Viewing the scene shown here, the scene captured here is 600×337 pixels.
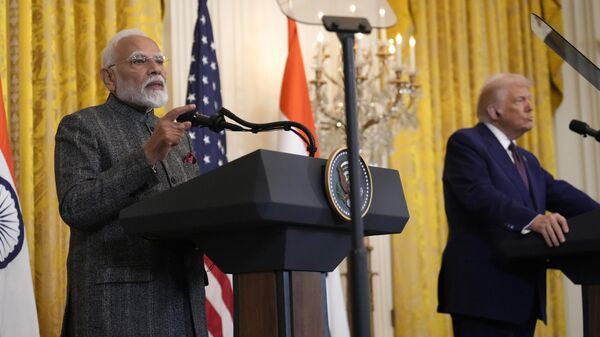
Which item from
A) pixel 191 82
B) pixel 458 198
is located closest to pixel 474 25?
pixel 191 82

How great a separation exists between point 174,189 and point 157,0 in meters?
3.25

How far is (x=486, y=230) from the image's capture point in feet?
13.5

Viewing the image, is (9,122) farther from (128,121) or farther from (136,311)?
(136,311)

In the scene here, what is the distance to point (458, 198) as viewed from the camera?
13.7 ft

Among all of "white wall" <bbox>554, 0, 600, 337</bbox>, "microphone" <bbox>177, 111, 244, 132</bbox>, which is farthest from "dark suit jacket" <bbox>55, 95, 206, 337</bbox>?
"white wall" <bbox>554, 0, 600, 337</bbox>

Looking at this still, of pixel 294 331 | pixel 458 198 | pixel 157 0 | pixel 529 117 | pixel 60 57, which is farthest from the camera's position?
pixel 157 0

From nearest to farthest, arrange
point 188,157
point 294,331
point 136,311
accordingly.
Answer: point 294,331
point 136,311
point 188,157

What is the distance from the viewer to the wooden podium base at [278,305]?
2365mm

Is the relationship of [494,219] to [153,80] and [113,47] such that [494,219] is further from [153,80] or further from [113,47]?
[113,47]

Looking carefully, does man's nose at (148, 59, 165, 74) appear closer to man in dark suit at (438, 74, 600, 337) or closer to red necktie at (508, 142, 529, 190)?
man in dark suit at (438, 74, 600, 337)

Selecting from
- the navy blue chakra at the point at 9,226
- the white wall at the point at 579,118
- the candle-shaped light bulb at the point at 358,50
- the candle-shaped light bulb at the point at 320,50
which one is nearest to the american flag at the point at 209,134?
the candle-shaped light bulb at the point at 320,50

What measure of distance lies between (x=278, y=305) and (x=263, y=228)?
0.65 ft

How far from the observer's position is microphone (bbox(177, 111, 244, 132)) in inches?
98.7

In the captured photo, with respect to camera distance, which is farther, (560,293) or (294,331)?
(560,293)
